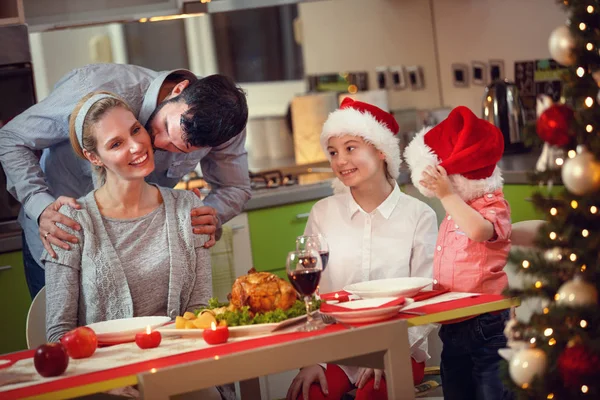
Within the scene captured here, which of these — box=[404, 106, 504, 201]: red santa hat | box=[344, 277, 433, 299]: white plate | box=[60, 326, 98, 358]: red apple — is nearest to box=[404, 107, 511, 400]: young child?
box=[404, 106, 504, 201]: red santa hat

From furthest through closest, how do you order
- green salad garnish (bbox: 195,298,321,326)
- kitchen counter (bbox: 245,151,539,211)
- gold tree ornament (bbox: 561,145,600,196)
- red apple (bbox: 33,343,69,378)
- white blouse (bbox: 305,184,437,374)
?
kitchen counter (bbox: 245,151,539,211) < white blouse (bbox: 305,184,437,374) < green salad garnish (bbox: 195,298,321,326) < red apple (bbox: 33,343,69,378) < gold tree ornament (bbox: 561,145,600,196)

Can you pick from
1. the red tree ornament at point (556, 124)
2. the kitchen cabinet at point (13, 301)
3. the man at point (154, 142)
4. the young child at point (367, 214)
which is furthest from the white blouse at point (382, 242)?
the kitchen cabinet at point (13, 301)

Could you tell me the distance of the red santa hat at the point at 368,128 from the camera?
2986 millimetres

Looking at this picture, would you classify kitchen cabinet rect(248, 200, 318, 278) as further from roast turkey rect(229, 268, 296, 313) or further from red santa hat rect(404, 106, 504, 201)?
roast turkey rect(229, 268, 296, 313)

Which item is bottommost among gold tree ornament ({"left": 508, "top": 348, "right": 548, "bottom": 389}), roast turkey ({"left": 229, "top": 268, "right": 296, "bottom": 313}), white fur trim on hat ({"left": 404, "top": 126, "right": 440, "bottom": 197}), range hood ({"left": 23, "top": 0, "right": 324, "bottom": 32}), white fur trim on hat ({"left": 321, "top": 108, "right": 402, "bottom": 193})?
gold tree ornament ({"left": 508, "top": 348, "right": 548, "bottom": 389})

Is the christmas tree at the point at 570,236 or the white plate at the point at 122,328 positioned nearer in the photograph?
the christmas tree at the point at 570,236

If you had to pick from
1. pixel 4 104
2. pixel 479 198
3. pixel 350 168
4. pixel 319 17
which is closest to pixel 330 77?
pixel 319 17

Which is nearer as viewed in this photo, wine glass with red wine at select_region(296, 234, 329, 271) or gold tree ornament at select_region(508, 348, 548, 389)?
gold tree ornament at select_region(508, 348, 548, 389)

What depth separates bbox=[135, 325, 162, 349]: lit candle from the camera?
205 centimetres

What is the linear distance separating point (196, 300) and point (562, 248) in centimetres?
128

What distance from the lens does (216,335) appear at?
80.3 inches

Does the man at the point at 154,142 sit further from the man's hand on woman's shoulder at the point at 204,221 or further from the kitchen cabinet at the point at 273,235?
the kitchen cabinet at the point at 273,235

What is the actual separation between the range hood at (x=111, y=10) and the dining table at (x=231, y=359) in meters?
1.93

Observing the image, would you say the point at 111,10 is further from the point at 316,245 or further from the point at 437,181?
the point at 316,245
